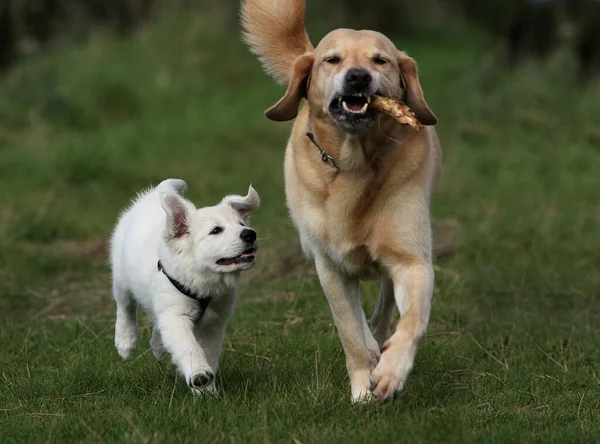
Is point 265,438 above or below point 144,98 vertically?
above

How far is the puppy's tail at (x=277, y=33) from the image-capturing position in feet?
19.3

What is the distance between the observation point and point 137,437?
3.98 metres

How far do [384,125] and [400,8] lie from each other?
823 inches

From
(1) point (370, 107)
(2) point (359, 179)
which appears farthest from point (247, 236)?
(1) point (370, 107)

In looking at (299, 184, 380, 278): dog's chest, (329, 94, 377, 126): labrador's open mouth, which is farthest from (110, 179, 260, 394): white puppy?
(329, 94, 377, 126): labrador's open mouth

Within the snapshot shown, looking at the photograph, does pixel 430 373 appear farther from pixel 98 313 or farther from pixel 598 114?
pixel 598 114

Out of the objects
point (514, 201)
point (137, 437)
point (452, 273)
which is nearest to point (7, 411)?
point (137, 437)

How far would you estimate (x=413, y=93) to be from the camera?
501 centimetres

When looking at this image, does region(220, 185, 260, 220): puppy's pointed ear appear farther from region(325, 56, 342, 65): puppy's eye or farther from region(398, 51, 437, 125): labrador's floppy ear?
region(398, 51, 437, 125): labrador's floppy ear

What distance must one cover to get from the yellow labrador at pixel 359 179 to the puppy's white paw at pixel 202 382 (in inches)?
25.0

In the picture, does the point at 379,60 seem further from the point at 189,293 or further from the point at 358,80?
the point at 189,293

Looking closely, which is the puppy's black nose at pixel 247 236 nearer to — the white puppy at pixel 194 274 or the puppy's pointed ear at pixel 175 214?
the white puppy at pixel 194 274

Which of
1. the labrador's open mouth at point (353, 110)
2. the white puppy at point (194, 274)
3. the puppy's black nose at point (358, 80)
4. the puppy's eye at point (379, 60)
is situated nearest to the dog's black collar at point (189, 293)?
the white puppy at point (194, 274)

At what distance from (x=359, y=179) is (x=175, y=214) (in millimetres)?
872
